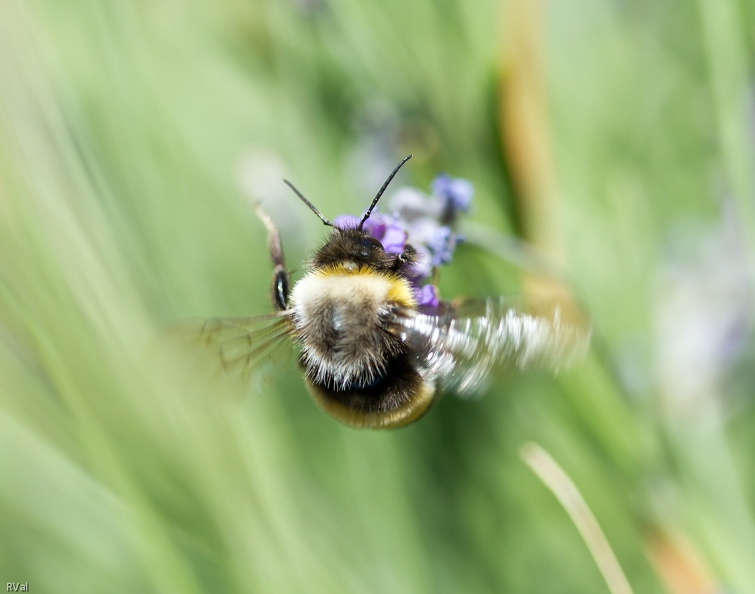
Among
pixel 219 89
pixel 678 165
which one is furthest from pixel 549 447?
pixel 219 89

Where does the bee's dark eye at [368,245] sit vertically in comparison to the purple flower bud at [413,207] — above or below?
below

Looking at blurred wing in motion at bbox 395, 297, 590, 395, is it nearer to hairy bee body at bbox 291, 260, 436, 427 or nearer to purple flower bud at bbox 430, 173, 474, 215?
hairy bee body at bbox 291, 260, 436, 427

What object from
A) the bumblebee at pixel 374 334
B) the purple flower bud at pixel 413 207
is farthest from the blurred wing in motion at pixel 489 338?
the purple flower bud at pixel 413 207

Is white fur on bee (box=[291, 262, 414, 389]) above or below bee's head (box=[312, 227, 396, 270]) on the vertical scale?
below

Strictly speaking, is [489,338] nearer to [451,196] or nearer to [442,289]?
[451,196]

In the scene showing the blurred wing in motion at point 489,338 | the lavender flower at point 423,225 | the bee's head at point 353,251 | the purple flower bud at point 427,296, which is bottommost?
the blurred wing in motion at point 489,338

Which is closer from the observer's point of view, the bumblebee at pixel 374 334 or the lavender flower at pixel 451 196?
the bumblebee at pixel 374 334

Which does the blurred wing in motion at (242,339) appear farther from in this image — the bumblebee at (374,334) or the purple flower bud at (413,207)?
the purple flower bud at (413,207)

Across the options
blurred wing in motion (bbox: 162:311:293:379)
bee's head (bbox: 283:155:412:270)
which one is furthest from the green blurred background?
bee's head (bbox: 283:155:412:270)
